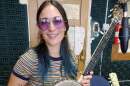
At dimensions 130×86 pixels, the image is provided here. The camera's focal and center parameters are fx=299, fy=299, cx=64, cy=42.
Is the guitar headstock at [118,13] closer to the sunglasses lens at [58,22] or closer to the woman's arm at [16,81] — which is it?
the sunglasses lens at [58,22]

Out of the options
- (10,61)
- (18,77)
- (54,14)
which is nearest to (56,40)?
(54,14)

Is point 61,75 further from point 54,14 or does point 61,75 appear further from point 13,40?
point 13,40

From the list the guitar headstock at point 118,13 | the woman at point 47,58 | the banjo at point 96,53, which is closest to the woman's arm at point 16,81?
the woman at point 47,58

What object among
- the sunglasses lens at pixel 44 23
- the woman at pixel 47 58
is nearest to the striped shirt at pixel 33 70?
the woman at pixel 47 58

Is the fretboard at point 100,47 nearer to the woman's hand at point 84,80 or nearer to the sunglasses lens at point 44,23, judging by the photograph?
the woman's hand at point 84,80

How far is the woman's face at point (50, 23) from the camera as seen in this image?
3.76 feet

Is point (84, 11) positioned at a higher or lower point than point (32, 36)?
higher

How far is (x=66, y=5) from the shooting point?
4.91ft

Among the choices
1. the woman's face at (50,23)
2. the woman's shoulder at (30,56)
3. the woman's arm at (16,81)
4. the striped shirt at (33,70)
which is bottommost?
the woman's arm at (16,81)

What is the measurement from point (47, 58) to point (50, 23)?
5.8 inches

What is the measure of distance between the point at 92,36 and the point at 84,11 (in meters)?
0.14

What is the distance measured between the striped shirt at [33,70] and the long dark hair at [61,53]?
20mm

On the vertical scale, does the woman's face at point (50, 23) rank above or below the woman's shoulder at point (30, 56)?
above

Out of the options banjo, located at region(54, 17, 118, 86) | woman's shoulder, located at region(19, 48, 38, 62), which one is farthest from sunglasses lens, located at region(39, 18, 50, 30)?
banjo, located at region(54, 17, 118, 86)
